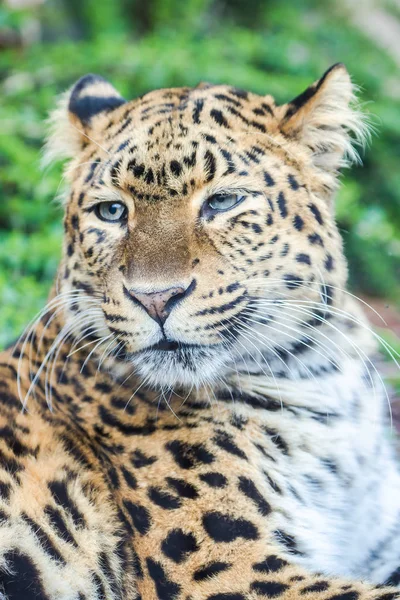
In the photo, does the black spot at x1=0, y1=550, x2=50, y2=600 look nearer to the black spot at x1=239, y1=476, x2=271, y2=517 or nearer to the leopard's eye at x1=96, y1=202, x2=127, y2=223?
the black spot at x1=239, y1=476, x2=271, y2=517

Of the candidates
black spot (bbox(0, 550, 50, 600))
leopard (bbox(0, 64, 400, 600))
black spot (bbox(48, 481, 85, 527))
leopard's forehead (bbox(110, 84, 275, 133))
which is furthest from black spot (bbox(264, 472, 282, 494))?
leopard's forehead (bbox(110, 84, 275, 133))

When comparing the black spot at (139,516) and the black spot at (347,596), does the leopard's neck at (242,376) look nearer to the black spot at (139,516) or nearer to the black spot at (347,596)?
the black spot at (139,516)

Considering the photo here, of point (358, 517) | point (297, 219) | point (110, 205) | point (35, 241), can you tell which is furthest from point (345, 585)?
point (35, 241)

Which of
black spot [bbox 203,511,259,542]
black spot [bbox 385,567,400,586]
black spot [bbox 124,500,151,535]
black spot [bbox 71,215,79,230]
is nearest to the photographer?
black spot [bbox 203,511,259,542]

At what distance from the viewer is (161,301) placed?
3.44 m

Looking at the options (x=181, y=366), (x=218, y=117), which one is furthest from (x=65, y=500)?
(x=218, y=117)

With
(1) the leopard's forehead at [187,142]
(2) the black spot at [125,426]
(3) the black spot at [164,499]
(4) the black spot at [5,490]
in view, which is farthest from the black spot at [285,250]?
(4) the black spot at [5,490]

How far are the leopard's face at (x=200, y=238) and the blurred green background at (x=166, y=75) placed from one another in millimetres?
2004

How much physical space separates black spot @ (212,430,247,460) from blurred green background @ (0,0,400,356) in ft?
7.94

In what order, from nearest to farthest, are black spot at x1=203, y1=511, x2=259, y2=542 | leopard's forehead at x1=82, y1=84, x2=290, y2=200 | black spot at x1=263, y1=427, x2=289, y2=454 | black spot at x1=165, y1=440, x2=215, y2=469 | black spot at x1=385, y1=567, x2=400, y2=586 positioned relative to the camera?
black spot at x1=203, y1=511, x2=259, y2=542 < black spot at x1=165, y1=440, x2=215, y2=469 < leopard's forehead at x1=82, y1=84, x2=290, y2=200 < black spot at x1=263, y1=427, x2=289, y2=454 < black spot at x1=385, y1=567, x2=400, y2=586

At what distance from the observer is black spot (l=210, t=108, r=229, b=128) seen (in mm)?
4027

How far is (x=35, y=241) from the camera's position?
7.77 m

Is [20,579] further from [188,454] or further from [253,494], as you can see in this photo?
[253,494]

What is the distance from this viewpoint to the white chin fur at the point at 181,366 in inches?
146
